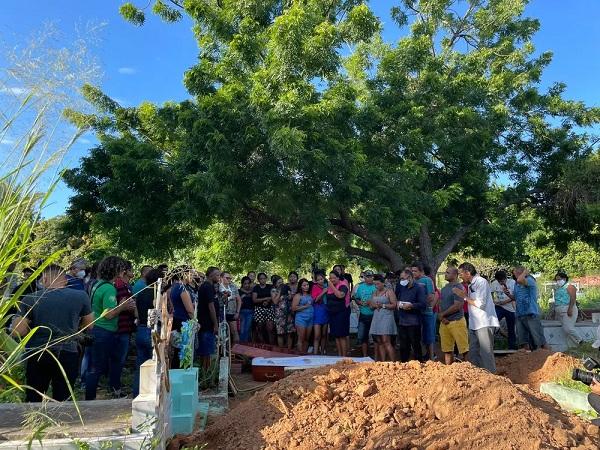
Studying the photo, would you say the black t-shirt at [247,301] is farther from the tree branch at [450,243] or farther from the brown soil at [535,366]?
the tree branch at [450,243]

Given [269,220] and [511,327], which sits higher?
[269,220]

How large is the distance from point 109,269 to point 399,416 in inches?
135

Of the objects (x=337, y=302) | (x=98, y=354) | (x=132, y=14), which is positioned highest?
(x=132, y=14)

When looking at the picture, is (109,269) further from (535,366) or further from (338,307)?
(535,366)

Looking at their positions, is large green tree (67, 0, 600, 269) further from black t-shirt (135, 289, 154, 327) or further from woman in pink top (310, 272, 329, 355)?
black t-shirt (135, 289, 154, 327)

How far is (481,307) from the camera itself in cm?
759

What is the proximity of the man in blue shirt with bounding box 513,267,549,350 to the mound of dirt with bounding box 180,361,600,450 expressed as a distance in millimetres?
4795

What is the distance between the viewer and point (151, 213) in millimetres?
11188

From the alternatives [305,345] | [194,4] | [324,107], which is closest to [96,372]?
[305,345]

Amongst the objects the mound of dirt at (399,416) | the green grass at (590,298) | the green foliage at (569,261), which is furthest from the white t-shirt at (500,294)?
the green foliage at (569,261)

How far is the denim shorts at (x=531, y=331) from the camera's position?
1002cm

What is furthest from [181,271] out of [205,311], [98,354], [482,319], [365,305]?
[365,305]

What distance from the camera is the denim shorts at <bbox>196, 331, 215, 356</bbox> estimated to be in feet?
25.6

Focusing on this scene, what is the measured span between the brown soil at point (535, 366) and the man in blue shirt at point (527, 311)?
1.03m
